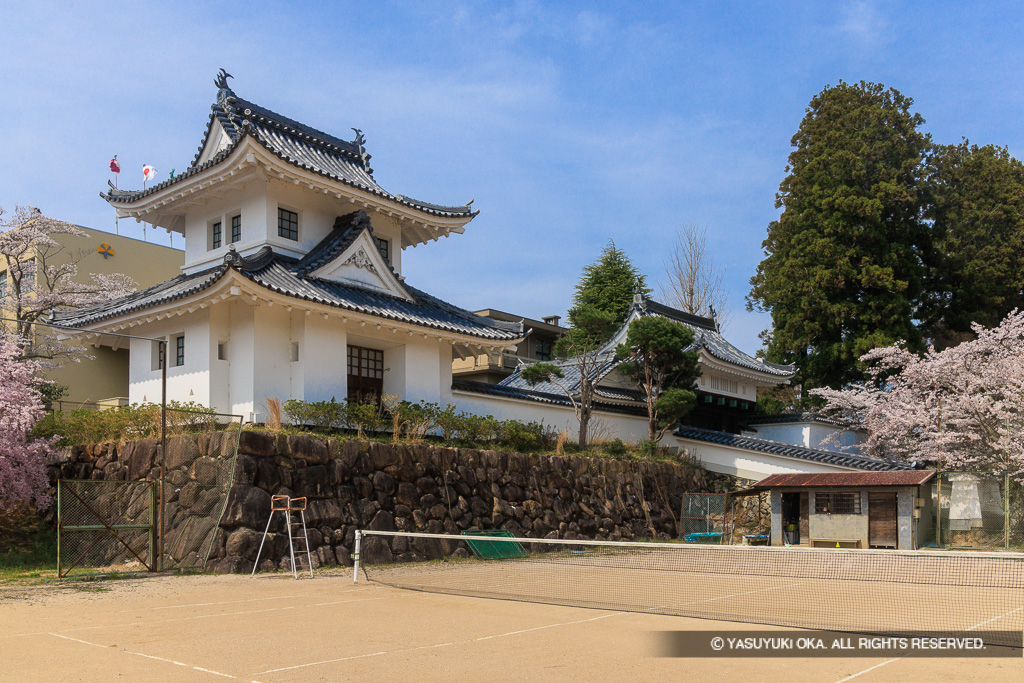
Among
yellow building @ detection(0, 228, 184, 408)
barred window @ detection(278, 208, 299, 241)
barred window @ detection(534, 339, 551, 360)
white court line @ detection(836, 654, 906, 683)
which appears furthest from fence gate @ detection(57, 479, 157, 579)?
barred window @ detection(534, 339, 551, 360)

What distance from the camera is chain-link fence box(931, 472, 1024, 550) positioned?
21.5 metres

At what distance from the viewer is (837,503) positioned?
22.0 metres

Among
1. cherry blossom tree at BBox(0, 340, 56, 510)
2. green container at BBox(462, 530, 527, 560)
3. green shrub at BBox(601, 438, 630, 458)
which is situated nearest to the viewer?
cherry blossom tree at BBox(0, 340, 56, 510)

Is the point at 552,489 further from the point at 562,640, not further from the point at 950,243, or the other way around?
the point at 950,243

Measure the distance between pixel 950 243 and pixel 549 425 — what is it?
71.0ft

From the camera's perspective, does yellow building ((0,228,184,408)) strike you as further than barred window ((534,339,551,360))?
No

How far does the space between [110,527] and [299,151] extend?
1278cm

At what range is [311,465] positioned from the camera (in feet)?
54.7

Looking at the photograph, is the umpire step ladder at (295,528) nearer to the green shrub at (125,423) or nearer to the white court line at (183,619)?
the green shrub at (125,423)

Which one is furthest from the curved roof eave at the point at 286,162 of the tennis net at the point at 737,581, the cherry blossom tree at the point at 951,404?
the cherry blossom tree at the point at 951,404

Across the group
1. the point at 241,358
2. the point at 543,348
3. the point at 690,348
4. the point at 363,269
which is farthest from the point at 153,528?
the point at 543,348

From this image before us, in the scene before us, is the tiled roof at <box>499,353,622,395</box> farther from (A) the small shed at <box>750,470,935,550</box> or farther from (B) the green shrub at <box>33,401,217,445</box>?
(B) the green shrub at <box>33,401,217,445</box>

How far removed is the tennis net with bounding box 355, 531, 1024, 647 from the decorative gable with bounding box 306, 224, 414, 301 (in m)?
7.26

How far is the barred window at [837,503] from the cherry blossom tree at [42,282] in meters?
22.5
